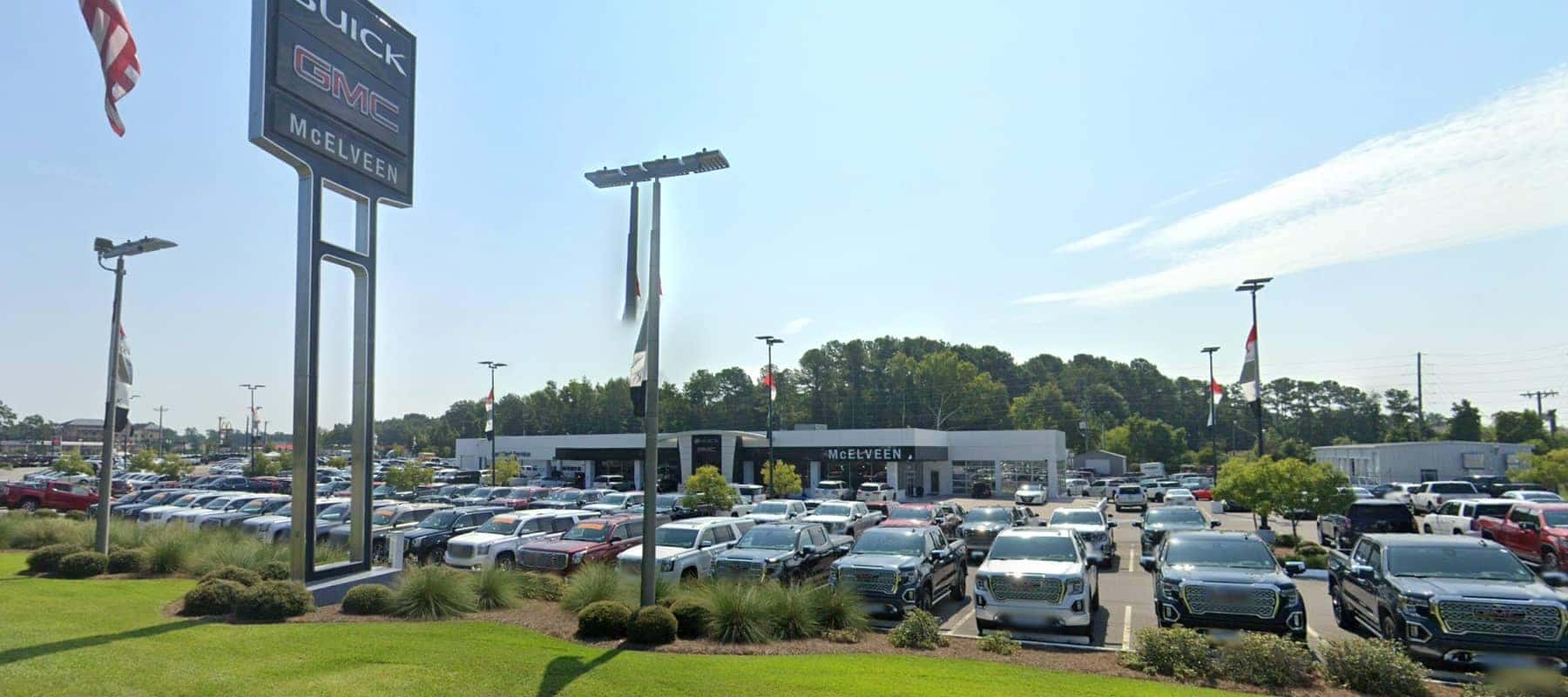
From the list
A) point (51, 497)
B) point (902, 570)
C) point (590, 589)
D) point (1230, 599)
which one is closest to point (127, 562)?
point (590, 589)

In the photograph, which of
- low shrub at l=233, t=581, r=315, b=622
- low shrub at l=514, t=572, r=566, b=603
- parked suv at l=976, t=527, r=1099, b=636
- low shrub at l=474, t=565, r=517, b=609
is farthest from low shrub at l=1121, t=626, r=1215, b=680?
low shrub at l=233, t=581, r=315, b=622

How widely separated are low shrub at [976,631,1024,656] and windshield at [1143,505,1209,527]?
1403 cm

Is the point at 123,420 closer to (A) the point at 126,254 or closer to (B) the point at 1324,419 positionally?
(A) the point at 126,254

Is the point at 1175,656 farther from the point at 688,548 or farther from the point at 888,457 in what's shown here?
the point at 888,457

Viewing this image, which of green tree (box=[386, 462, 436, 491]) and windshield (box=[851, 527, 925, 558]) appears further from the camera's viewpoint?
green tree (box=[386, 462, 436, 491])

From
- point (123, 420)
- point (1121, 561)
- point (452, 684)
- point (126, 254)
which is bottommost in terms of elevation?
point (1121, 561)

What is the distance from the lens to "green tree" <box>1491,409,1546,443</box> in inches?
2822

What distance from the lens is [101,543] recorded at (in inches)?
739

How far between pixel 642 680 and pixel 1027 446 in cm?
5127

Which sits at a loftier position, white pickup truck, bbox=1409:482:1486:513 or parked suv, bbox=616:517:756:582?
parked suv, bbox=616:517:756:582

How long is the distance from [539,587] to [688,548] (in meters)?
3.48

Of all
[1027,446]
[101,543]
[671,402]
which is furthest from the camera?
[671,402]

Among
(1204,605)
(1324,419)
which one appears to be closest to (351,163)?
(1204,605)

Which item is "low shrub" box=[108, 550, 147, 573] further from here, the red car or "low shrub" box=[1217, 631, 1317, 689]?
"low shrub" box=[1217, 631, 1317, 689]
